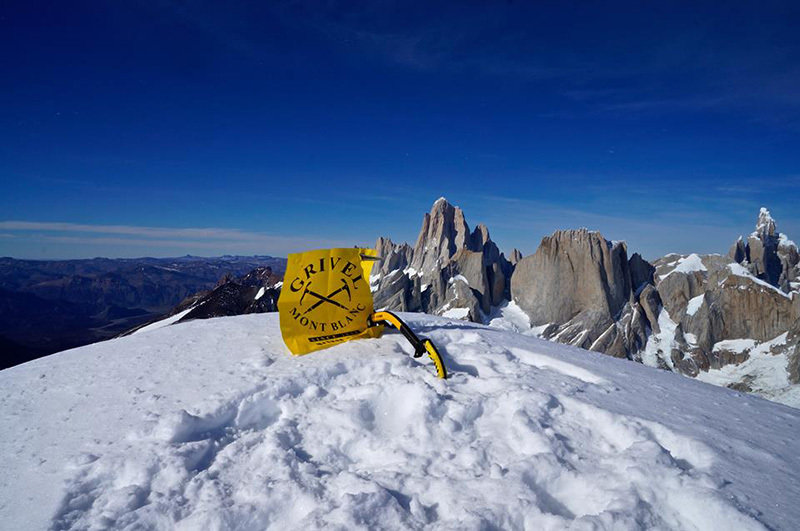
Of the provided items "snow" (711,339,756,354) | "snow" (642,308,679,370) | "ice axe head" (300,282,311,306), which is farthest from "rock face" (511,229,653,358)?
"ice axe head" (300,282,311,306)

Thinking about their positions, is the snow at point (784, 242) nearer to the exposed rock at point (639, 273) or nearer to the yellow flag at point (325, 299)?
the exposed rock at point (639, 273)

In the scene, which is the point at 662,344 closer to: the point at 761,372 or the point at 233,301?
the point at 761,372

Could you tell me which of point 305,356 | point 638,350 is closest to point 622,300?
point 638,350

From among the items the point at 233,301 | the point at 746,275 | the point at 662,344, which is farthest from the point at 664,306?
the point at 233,301

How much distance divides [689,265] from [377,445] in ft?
261

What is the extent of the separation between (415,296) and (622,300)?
36.2 meters

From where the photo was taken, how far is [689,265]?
66.1 meters

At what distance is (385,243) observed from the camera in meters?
102

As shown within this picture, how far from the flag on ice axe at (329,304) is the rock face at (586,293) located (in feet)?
207

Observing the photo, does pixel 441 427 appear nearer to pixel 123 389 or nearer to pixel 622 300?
pixel 123 389

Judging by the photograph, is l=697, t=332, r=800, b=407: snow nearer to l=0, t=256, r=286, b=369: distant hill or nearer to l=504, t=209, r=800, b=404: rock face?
l=504, t=209, r=800, b=404: rock face

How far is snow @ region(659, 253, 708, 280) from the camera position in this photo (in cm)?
6494

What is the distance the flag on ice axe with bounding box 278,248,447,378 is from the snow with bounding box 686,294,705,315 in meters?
71.6

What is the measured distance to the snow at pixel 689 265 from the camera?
213 ft
